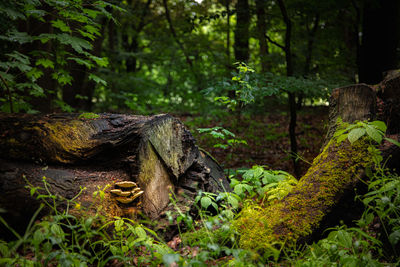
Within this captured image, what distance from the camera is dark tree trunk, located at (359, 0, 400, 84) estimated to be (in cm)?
539

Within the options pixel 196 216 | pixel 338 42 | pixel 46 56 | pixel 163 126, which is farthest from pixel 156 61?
pixel 196 216

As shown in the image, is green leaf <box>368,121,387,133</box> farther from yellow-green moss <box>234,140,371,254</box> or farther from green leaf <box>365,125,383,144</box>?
yellow-green moss <box>234,140,371,254</box>

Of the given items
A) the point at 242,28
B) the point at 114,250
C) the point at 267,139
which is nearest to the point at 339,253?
the point at 114,250

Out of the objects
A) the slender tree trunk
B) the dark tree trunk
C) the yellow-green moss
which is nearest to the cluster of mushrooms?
the yellow-green moss

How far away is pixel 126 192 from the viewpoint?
2.46m

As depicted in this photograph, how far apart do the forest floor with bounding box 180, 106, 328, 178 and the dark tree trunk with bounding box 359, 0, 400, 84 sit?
67.7 inches

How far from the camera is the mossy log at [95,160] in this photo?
229cm

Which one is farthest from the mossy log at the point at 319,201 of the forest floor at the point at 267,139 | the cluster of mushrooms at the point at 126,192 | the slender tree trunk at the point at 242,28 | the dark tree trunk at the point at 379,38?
the slender tree trunk at the point at 242,28

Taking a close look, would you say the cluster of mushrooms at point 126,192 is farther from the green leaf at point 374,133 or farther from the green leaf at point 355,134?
the green leaf at point 374,133

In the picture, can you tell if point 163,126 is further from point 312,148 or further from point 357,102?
point 312,148

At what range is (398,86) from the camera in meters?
3.30

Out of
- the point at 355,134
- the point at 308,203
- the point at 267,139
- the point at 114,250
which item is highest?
the point at 355,134

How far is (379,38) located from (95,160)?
6.23m

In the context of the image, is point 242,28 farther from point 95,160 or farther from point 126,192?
point 126,192
